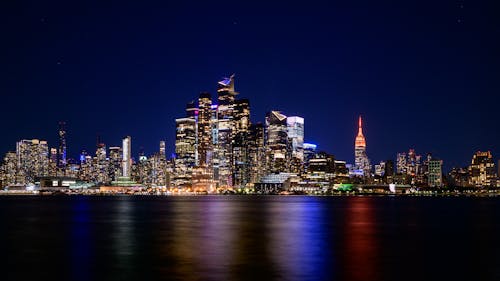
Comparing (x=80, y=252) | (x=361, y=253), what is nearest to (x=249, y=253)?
(x=361, y=253)

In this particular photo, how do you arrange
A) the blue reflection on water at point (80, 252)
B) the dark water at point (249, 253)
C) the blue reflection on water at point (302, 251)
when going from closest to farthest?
the dark water at point (249, 253)
the blue reflection on water at point (80, 252)
the blue reflection on water at point (302, 251)

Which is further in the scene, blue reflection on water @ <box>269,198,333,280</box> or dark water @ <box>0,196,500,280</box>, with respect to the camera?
blue reflection on water @ <box>269,198,333,280</box>

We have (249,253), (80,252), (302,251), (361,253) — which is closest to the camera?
(249,253)

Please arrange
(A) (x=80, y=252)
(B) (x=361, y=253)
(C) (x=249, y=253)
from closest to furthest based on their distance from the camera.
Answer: (C) (x=249, y=253) < (B) (x=361, y=253) < (A) (x=80, y=252)

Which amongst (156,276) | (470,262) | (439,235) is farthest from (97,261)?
(439,235)

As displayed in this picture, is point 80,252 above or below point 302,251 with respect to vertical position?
above

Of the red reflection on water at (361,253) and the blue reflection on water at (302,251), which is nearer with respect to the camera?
the red reflection on water at (361,253)

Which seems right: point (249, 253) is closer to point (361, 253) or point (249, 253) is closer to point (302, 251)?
point (302, 251)

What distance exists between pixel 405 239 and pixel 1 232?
3642 cm

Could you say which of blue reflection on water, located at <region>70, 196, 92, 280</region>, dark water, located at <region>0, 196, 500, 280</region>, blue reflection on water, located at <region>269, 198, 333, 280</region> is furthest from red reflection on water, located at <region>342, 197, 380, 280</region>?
blue reflection on water, located at <region>70, 196, 92, 280</region>

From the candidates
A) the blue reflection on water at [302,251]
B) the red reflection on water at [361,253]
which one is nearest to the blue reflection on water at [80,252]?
the blue reflection on water at [302,251]

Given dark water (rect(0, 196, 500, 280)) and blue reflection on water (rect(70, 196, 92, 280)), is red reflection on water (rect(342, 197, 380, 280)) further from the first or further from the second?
blue reflection on water (rect(70, 196, 92, 280))

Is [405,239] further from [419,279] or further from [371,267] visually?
[419,279]

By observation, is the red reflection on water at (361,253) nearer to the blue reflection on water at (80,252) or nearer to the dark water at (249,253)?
the dark water at (249,253)
